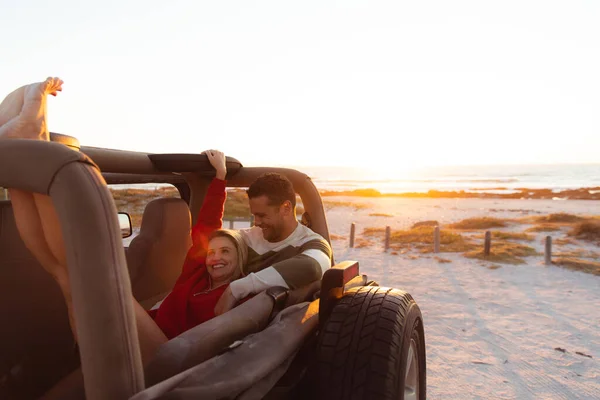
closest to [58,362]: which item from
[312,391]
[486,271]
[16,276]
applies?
[16,276]

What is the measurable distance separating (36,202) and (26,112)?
31 centimetres

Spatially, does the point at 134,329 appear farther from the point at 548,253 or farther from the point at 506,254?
the point at 506,254

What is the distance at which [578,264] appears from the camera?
39.5ft

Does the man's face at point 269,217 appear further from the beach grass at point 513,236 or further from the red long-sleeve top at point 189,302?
the beach grass at point 513,236

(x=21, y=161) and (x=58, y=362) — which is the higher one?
(x=21, y=161)

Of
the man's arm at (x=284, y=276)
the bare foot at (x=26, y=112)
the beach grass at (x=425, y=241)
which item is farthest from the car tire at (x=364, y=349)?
the beach grass at (x=425, y=241)

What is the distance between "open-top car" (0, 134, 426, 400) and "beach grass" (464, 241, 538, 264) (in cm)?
1102

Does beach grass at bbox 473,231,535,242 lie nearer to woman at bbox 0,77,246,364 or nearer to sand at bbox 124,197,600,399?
sand at bbox 124,197,600,399

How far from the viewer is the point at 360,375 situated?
6.89 feet

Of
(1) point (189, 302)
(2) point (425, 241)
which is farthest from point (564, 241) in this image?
(1) point (189, 302)

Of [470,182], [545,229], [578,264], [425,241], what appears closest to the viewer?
[578,264]

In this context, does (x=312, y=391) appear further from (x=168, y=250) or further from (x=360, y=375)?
(x=168, y=250)

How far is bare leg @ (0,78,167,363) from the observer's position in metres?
1.41

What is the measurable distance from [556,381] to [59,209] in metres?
5.40
